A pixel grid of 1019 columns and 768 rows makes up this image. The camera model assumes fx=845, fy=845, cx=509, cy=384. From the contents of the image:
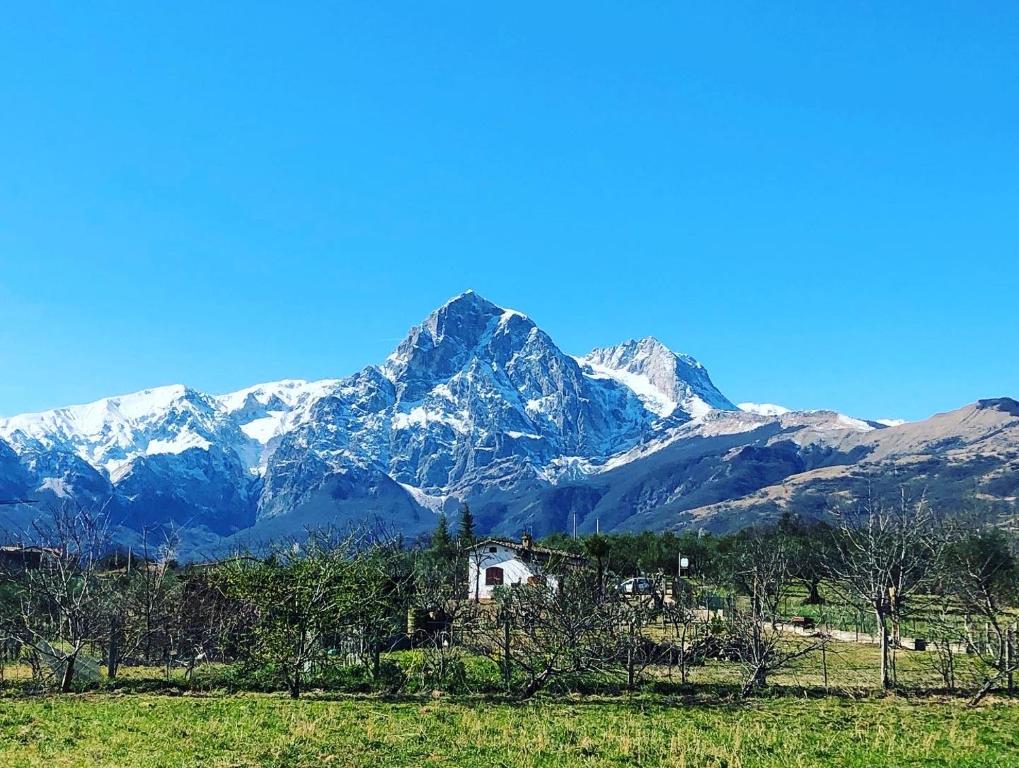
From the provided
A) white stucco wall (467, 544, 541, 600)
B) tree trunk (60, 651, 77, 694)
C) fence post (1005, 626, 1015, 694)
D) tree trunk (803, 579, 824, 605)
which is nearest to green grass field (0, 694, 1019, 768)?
tree trunk (60, 651, 77, 694)

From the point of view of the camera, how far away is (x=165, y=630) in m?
39.0

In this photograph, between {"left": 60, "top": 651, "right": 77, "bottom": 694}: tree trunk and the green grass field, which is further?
{"left": 60, "top": 651, "right": 77, "bottom": 694}: tree trunk

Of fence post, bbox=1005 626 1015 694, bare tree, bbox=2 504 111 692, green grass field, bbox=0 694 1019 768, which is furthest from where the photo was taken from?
bare tree, bbox=2 504 111 692

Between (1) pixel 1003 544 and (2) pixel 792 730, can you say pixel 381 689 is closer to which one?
(2) pixel 792 730

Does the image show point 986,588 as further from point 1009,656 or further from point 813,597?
point 813,597

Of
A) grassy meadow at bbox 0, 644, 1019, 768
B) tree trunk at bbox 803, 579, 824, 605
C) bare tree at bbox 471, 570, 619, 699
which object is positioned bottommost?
tree trunk at bbox 803, 579, 824, 605

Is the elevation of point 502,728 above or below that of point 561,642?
below

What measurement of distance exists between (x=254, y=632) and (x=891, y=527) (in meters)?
32.3

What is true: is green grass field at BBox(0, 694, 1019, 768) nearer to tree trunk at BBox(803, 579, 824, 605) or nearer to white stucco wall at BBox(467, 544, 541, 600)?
tree trunk at BBox(803, 579, 824, 605)

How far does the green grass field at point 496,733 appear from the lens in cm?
1972

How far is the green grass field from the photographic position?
64.7ft

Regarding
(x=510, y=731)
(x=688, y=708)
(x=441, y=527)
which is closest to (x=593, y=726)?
(x=510, y=731)

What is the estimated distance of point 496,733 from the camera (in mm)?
22547

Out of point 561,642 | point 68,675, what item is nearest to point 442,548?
point 68,675
